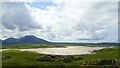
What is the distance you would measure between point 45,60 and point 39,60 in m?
1.64

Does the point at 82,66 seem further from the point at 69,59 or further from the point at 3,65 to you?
the point at 3,65

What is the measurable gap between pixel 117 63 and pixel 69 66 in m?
12.9

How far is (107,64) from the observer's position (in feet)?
214

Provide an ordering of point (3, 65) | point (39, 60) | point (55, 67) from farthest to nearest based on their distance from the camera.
Result: point (39, 60) → point (3, 65) → point (55, 67)

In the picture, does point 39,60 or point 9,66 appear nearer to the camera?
point 9,66

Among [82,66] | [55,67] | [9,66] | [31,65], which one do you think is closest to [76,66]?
[82,66]

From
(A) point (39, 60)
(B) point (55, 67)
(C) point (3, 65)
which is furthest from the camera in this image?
(A) point (39, 60)

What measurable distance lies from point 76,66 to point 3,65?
56.3 ft

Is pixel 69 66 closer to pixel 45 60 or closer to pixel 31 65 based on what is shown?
pixel 31 65

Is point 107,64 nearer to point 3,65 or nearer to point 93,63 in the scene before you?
point 93,63

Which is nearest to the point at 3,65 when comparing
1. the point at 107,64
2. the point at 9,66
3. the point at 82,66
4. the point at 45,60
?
the point at 9,66

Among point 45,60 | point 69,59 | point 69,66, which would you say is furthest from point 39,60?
point 69,66

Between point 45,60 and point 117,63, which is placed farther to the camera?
point 45,60

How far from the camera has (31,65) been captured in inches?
2427
